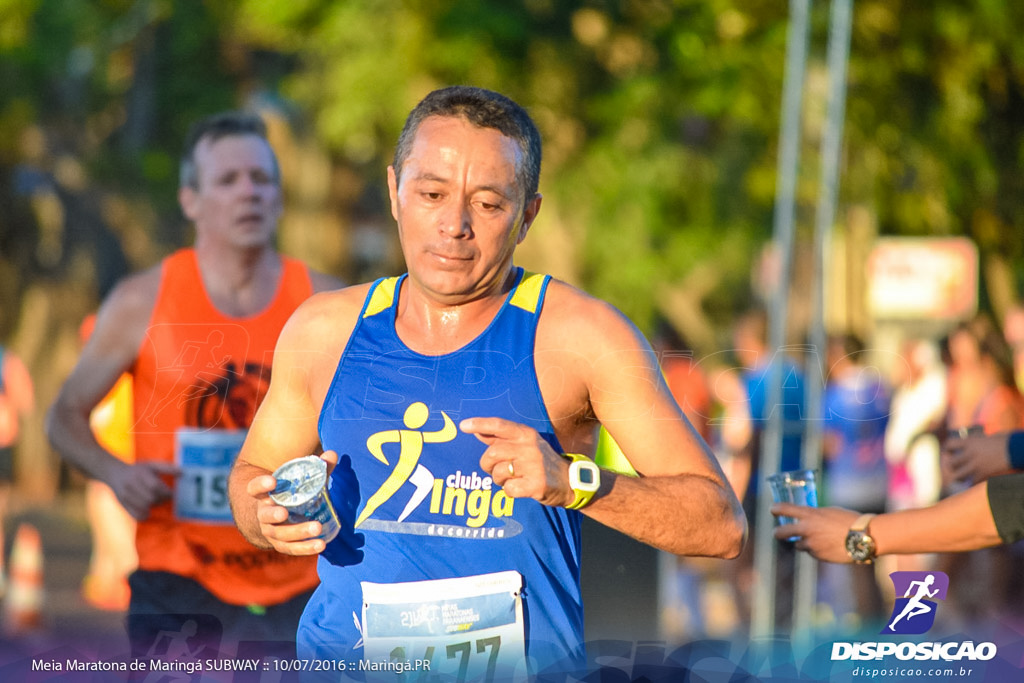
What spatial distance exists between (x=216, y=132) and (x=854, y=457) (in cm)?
515

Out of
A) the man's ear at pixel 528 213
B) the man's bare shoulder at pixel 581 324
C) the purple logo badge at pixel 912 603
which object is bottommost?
the purple logo badge at pixel 912 603

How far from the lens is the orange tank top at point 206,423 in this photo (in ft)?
14.5

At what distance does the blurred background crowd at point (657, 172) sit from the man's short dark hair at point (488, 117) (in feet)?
18.9

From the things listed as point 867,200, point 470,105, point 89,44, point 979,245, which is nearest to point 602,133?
point 867,200

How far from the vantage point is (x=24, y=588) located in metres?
9.20

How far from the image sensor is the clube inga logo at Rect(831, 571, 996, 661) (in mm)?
3846

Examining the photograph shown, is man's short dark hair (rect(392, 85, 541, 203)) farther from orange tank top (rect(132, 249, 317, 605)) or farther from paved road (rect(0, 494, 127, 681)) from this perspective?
paved road (rect(0, 494, 127, 681))

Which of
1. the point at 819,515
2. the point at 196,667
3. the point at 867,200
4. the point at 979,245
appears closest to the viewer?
the point at 819,515

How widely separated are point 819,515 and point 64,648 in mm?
2284

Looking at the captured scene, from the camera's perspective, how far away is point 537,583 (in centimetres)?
298

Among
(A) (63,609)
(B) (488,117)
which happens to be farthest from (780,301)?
(A) (63,609)

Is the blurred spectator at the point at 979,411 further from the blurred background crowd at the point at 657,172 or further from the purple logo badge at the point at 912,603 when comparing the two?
the purple logo badge at the point at 912,603

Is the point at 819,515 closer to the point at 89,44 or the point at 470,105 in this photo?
the point at 470,105

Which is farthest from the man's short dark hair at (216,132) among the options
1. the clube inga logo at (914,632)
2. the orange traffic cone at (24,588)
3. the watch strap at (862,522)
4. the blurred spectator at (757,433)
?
the orange traffic cone at (24,588)
